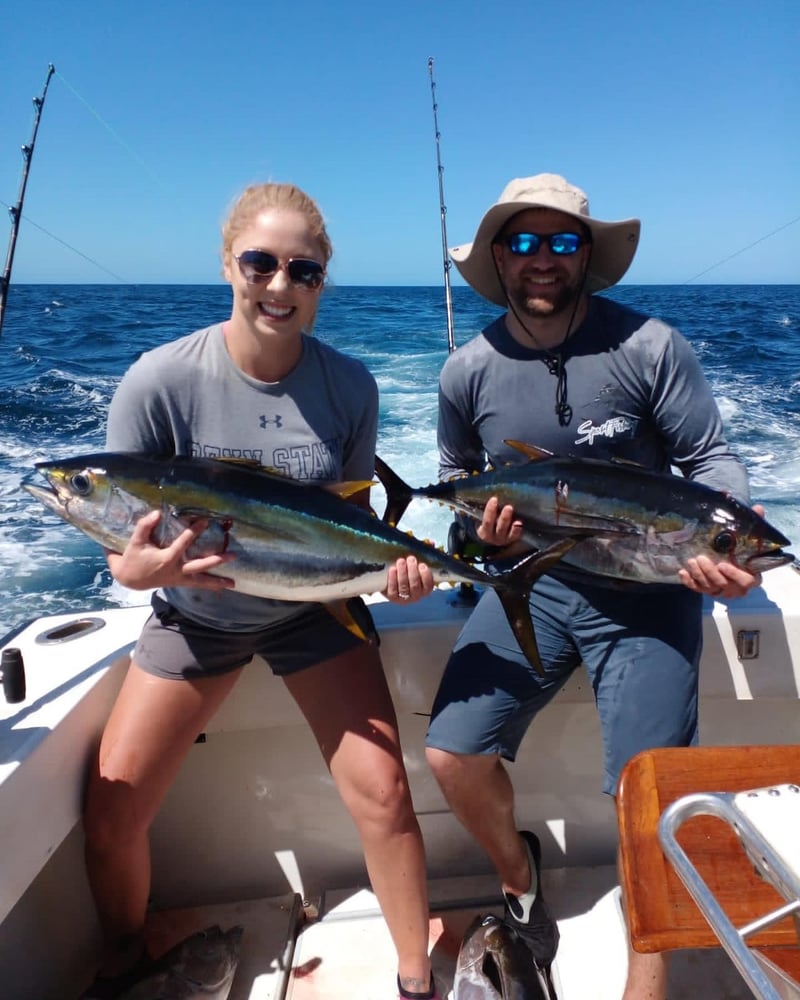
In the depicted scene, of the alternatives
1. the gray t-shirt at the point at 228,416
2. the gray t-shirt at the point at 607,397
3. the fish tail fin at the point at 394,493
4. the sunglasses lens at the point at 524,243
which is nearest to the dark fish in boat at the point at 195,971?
the gray t-shirt at the point at 228,416

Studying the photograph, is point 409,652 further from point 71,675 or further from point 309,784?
point 71,675

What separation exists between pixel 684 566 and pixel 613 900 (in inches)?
45.0

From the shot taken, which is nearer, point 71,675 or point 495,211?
point 71,675

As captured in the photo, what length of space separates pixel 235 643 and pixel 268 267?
94 cm

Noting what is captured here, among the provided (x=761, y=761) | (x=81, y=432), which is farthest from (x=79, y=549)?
(x=761, y=761)

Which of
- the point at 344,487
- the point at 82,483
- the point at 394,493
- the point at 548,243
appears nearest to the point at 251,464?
the point at 344,487

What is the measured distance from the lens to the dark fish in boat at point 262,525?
5.41 feet

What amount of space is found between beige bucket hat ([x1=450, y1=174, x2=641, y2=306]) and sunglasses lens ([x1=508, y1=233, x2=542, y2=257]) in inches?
3.4

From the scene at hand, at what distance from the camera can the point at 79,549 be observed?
18.8 feet

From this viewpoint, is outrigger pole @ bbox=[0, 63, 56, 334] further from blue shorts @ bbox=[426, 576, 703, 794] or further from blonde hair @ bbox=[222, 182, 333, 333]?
blue shorts @ bbox=[426, 576, 703, 794]

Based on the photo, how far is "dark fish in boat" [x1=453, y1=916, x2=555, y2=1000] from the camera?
74.6 inches

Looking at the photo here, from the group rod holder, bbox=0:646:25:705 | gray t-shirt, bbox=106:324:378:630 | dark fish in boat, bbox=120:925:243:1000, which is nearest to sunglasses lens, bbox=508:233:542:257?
gray t-shirt, bbox=106:324:378:630

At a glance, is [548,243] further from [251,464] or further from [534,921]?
[534,921]

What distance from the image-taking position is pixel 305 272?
1829 millimetres
